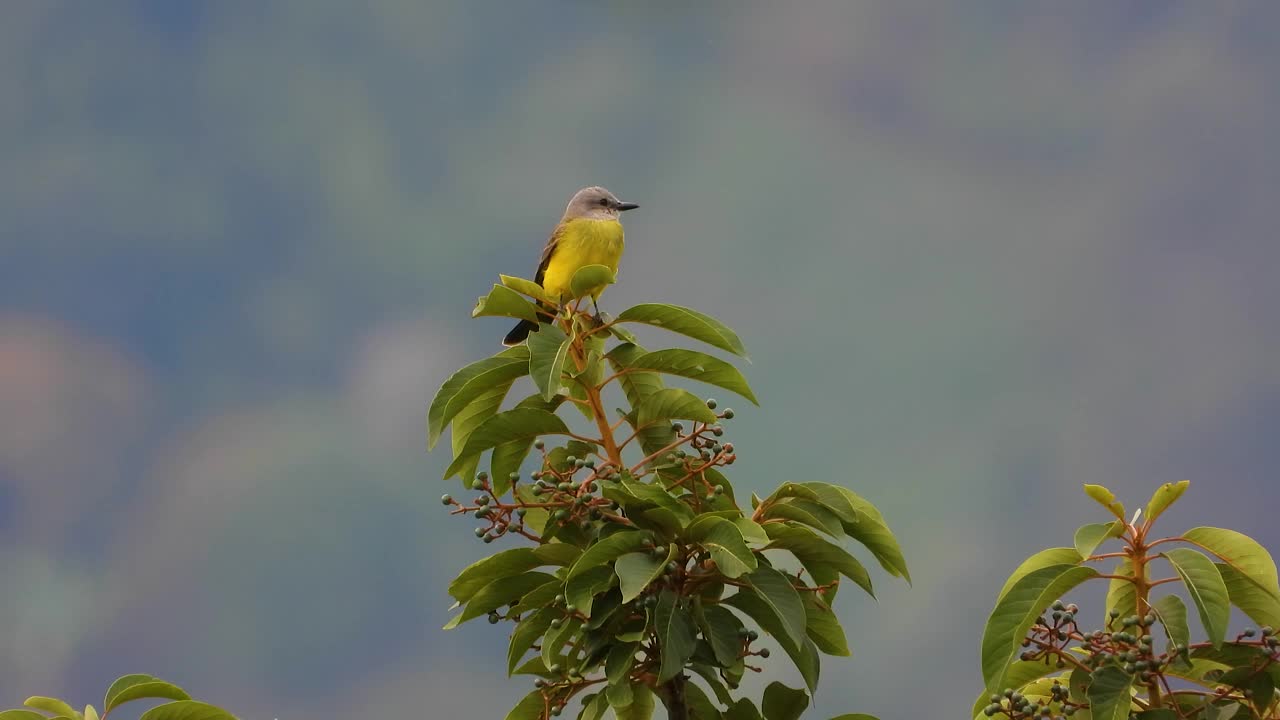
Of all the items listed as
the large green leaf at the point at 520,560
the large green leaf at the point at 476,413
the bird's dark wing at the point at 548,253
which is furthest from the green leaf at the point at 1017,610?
the bird's dark wing at the point at 548,253

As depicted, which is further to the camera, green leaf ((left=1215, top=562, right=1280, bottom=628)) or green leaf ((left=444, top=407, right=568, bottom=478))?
green leaf ((left=444, top=407, right=568, bottom=478))

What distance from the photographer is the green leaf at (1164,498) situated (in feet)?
13.7

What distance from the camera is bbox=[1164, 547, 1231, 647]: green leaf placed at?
3.94m

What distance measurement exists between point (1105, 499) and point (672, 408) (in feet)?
4.83

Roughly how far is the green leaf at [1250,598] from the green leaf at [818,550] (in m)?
1.15

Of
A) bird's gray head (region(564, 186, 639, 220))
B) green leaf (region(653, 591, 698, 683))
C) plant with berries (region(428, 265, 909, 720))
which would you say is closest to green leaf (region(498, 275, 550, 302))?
plant with berries (region(428, 265, 909, 720))

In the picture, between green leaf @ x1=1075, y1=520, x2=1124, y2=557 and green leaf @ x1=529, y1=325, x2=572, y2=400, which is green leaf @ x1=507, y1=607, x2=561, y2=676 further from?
green leaf @ x1=1075, y1=520, x2=1124, y2=557

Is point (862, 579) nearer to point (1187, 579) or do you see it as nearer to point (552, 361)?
point (1187, 579)

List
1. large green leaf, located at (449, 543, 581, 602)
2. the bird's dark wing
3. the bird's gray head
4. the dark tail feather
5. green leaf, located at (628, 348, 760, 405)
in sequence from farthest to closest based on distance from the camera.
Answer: the bird's gray head, the bird's dark wing, the dark tail feather, green leaf, located at (628, 348, 760, 405), large green leaf, located at (449, 543, 581, 602)

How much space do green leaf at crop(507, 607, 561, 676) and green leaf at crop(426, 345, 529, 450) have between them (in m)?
0.72

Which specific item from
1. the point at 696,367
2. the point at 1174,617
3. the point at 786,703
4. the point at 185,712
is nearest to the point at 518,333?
the point at 696,367

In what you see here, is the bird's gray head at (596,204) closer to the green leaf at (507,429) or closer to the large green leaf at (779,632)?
the green leaf at (507,429)

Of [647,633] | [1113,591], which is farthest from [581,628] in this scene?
[1113,591]

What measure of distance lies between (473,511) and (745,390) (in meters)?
1.06
